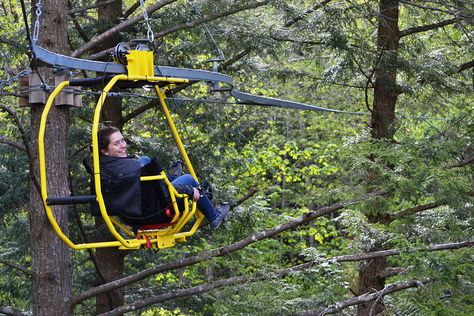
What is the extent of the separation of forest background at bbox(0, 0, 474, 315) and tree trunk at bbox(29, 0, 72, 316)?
0.05ft

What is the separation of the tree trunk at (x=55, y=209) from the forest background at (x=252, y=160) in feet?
0.05

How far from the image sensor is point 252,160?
51.9 feet

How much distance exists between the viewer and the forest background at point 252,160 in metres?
7.96

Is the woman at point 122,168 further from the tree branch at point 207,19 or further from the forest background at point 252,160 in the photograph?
the tree branch at point 207,19

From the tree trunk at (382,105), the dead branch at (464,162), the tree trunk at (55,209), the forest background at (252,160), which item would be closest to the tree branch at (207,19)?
the forest background at (252,160)

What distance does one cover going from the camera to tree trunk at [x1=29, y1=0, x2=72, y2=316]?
815 cm

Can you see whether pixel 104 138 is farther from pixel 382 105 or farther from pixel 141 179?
pixel 382 105

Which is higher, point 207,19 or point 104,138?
point 207,19

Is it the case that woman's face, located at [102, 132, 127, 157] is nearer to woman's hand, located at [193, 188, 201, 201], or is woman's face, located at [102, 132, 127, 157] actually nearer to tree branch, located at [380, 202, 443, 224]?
woman's hand, located at [193, 188, 201, 201]

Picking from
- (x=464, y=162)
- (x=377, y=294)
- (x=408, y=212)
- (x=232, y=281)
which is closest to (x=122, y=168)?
(x=232, y=281)

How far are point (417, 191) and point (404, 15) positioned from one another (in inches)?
223

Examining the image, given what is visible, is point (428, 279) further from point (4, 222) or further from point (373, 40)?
point (4, 222)

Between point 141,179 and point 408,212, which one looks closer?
point 141,179

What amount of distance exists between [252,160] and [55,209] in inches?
317
